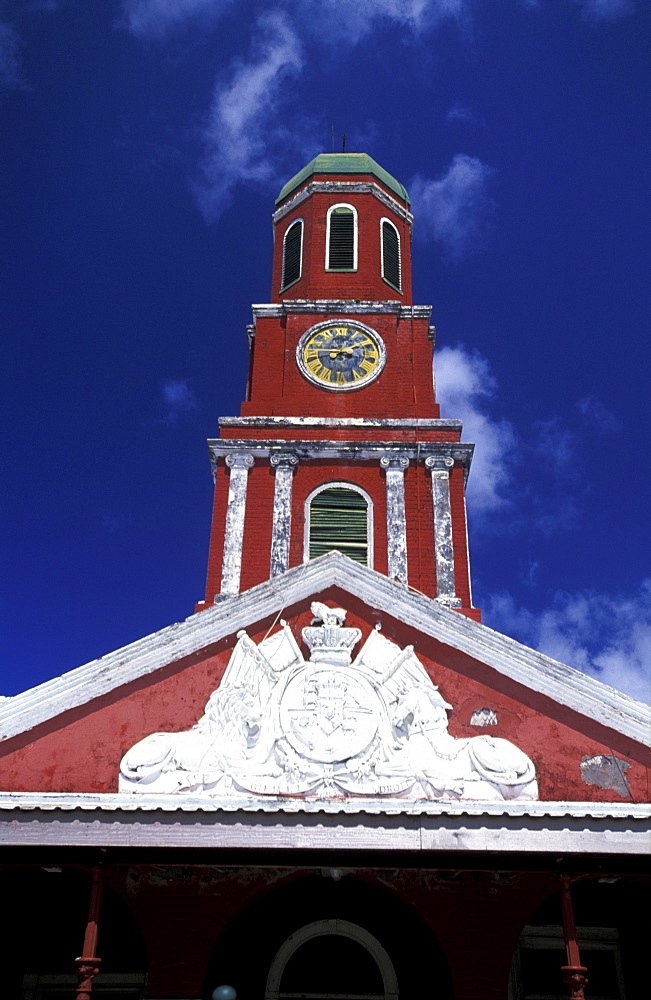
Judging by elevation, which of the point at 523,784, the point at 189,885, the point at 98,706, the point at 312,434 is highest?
the point at 312,434

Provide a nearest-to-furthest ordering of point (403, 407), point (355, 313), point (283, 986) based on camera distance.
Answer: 1. point (283, 986)
2. point (403, 407)
3. point (355, 313)

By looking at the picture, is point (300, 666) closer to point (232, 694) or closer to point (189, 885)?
point (232, 694)

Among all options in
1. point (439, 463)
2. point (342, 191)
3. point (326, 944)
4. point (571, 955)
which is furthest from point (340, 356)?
point (571, 955)

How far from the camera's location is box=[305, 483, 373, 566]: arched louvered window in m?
19.1

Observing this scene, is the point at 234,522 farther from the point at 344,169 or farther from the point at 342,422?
the point at 344,169

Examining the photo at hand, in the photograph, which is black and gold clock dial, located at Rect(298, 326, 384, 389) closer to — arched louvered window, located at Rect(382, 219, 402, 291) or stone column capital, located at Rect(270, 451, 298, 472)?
stone column capital, located at Rect(270, 451, 298, 472)

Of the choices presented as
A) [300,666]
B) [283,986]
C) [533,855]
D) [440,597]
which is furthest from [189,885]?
[440,597]

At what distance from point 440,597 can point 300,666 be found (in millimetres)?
7210

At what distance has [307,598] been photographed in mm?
12352

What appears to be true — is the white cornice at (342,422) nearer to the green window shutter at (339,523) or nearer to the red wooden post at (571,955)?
the green window shutter at (339,523)

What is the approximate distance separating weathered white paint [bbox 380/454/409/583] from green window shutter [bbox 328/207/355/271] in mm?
6644

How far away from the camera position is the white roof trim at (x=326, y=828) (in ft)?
31.2

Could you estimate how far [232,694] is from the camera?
447 inches

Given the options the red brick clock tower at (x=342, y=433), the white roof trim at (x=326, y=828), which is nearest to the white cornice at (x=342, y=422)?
the red brick clock tower at (x=342, y=433)
